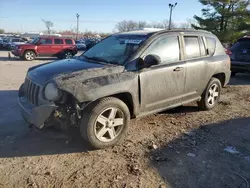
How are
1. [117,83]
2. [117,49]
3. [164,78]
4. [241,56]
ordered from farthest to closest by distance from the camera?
[241,56]
[117,49]
[164,78]
[117,83]

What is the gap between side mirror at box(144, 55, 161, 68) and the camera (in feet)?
13.7

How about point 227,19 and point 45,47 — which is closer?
point 45,47

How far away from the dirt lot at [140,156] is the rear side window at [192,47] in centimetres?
134

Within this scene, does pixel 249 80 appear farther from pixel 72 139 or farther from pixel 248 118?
pixel 72 139

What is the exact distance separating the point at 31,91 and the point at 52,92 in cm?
59

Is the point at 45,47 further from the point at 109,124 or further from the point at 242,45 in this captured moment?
the point at 109,124

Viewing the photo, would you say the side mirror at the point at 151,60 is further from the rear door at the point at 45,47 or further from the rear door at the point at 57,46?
the rear door at the point at 57,46

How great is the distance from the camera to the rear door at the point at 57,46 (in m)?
19.8

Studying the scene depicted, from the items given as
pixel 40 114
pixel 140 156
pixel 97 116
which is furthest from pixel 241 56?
pixel 40 114

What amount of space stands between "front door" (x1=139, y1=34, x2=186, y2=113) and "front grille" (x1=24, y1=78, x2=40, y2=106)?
1.61 meters

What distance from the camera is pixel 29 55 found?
19.0m

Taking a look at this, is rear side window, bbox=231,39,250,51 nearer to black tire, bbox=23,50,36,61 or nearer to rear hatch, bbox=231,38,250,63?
rear hatch, bbox=231,38,250,63

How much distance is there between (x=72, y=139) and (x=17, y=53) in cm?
1652

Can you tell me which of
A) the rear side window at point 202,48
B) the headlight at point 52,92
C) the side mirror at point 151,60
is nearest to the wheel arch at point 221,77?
the rear side window at point 202,48
